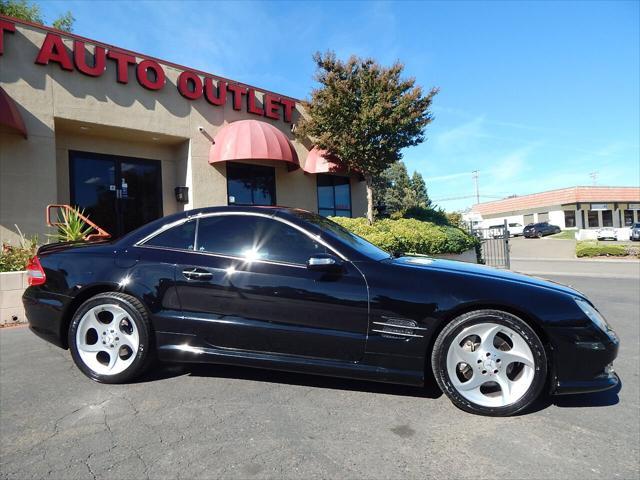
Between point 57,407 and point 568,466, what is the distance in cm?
346

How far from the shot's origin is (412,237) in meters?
9.78

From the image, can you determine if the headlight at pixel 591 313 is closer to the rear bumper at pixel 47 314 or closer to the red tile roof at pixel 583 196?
the rear bumper at pixel 47 314

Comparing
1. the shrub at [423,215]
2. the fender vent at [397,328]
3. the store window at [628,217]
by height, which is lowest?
the fender vent at [397,328]

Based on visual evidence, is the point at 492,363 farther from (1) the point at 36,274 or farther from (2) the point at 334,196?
(2) the point at 334,196

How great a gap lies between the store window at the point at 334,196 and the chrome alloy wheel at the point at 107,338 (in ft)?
37.9

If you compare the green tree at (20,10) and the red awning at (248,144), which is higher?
the green tree at (20,10)

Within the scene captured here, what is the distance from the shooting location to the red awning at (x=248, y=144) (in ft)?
38.3

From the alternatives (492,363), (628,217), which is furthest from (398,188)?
(492,363)

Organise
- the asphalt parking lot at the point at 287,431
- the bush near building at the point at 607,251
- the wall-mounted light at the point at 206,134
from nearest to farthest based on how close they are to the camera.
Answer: the asphalt parking lot at the point at 287,431, the wall-mounted light at the point at 206,134, the bush near building at the point at 607,251

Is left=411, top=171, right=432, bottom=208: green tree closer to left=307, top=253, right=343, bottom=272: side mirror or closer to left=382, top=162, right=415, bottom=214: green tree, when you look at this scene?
left=382, top=162, right=415, bottom=214: green tree

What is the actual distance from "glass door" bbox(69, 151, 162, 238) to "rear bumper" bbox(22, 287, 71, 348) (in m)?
7.78

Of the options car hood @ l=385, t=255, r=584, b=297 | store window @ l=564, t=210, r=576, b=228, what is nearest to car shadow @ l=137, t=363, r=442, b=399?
car hood @ l=385, t=255, r=584, b=297

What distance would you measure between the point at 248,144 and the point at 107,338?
891cm

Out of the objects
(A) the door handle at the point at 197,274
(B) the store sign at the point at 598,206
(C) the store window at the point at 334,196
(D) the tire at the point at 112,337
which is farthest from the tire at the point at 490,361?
(B) the store sign at the point at 598,206
